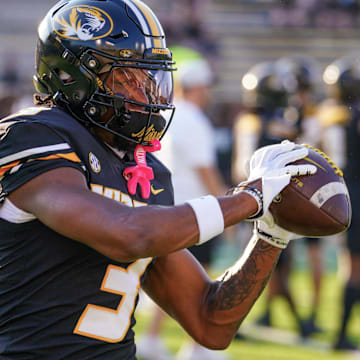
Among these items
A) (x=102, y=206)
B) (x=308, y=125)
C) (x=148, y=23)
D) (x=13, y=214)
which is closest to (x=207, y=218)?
(x=102, y=206)

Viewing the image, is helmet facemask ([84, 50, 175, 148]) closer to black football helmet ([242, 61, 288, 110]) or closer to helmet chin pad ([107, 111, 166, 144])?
helmet chin pad ([107, 111, 166, 144])

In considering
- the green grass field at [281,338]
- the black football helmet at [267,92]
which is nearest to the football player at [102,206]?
the green grass field at [281,338]

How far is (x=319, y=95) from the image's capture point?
614 inches

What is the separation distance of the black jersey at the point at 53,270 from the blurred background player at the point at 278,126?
12.1 ft

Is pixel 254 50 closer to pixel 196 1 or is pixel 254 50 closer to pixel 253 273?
pixel 196 1

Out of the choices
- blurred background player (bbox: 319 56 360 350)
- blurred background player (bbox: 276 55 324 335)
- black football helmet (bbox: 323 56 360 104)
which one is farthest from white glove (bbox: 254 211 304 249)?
black football helmet (bbox: 323 56 360 104)

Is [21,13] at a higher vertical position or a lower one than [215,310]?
lower

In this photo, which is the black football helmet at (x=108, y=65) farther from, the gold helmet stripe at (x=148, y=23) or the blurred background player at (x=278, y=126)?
the blurred background player at (x=278, y=126)

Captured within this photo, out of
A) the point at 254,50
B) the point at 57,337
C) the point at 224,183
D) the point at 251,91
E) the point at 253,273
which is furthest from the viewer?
the point at 254,50

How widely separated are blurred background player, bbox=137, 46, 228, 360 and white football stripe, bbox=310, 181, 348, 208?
9.34 ft

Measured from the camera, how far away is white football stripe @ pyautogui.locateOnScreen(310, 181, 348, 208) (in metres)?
2.18

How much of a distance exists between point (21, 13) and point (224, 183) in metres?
6.79

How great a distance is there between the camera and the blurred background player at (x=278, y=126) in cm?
579

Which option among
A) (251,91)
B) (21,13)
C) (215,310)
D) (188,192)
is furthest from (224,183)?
(215,310)
